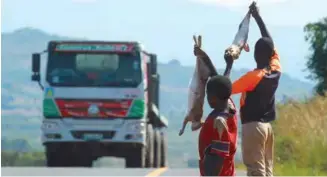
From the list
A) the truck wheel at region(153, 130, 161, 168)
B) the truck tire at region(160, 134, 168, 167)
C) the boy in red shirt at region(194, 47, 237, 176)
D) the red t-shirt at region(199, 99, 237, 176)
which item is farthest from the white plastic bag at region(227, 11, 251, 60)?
the truck tire at region(160, 134, 168, 167)

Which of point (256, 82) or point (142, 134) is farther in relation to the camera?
point (142, 134)

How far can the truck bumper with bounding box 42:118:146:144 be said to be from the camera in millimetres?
27625

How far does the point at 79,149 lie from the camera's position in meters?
28.0

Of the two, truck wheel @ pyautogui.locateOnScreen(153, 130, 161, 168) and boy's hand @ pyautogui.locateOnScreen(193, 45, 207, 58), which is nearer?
boy's hand @ pyautogui.locateOnScreen(193, 45, 207, 58)

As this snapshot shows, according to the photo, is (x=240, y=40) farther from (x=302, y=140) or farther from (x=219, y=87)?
(x=302, y=140)

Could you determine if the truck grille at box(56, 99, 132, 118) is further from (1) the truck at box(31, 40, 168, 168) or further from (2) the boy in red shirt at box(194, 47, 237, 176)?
(2) the boy in red shirt at box(194, 47, 237, 176)

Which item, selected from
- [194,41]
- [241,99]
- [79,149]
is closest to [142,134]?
[79,149]

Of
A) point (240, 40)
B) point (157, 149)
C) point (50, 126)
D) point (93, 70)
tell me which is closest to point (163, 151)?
point (157, 149)

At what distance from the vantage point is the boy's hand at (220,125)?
27.4 ft

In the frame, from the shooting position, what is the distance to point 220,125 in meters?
8.36

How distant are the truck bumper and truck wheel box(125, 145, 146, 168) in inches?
33.0

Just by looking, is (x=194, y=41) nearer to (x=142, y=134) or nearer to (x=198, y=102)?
(x=198, y=102)

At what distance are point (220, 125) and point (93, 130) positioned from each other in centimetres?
1958

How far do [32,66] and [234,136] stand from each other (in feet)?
61.9
